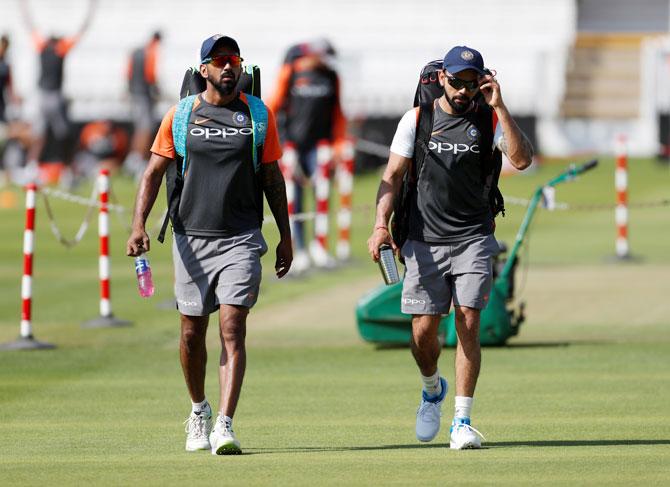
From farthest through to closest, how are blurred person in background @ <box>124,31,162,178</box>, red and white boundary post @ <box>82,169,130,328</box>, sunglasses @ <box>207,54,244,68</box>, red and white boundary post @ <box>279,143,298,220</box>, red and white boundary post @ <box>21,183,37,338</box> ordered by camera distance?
blurred person in background @ <box>124,31,162,178</box>, red and white boundary post @ <box>279,143,298,220</box>, red and white boundary post @ <box>82,169,130,328</box>, red and white boundary post @ <box>21,183,37,338</box>, sunglasses @ <box>207,54,244,68</box>

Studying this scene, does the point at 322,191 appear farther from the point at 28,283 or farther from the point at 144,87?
the point at 144,87

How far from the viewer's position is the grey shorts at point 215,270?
8.77 m

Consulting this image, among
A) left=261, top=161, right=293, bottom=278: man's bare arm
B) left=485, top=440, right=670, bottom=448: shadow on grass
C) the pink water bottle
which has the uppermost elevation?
left=261, top=161, right=293, bottom=278: man's bare arm

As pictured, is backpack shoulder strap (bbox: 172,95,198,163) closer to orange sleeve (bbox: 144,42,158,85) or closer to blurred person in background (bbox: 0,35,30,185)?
blurred person in background (bbox: 0,35,30,185)

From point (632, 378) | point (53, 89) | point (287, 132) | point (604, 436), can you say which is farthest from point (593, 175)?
point (604, 436)

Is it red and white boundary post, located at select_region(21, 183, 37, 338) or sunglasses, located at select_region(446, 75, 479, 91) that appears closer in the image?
sunglasses, located at select_region(446, 75, 479, 91)

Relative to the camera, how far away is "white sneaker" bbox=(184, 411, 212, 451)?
29.1 ft

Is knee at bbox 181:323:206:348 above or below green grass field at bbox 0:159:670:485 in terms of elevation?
above

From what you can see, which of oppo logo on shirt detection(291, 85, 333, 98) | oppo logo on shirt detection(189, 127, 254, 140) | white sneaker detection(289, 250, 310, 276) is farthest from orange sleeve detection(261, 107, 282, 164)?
oppo logo on shirt detection(291, 85, 333, 98)

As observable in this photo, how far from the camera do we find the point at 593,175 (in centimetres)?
3478

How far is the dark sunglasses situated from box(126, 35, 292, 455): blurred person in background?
926 millimetres

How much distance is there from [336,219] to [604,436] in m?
16.2

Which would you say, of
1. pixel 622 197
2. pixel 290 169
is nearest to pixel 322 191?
pixel 290 169

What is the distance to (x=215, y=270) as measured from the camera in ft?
29.0
